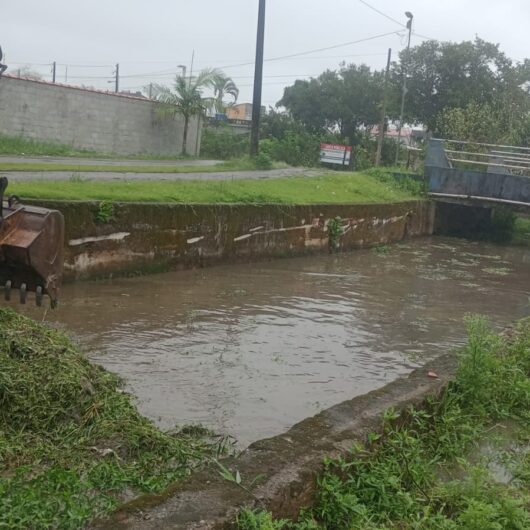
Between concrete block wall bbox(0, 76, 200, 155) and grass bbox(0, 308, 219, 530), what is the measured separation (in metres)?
15.6

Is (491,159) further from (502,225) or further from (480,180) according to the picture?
(480,180)

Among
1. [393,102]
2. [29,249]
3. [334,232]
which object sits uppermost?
[393,102]

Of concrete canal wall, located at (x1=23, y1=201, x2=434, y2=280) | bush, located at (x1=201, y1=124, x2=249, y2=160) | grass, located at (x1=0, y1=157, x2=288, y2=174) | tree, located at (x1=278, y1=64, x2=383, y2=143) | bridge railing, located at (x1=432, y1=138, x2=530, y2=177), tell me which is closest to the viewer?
concrete canal wall, located at (x1=23, y1=201, x2=434, y2=280)

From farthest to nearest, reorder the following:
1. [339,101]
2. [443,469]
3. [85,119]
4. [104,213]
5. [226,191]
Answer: [339,101] → [85,119] → [226,191] → [104,213] → [443,469]

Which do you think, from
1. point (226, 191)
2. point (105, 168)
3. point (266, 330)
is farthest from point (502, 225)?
point (266, 330)

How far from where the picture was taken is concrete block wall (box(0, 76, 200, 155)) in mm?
19250

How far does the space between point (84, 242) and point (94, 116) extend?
44.0ft

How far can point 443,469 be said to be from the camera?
4.42 m

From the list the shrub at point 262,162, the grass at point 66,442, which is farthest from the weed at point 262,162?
the grass at point 66,442

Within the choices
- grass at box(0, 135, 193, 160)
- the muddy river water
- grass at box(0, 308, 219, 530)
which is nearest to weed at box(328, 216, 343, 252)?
the muddy river water

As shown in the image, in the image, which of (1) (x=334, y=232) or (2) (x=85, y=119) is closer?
(1) (x=334, y=232)

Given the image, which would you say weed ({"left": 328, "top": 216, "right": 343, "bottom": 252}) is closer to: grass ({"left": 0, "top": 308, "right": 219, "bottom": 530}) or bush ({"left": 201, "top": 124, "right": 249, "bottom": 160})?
grass ({"left": 0, "top": 308, "right": 219, "bottom": 530})

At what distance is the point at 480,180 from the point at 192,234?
11.4 metres

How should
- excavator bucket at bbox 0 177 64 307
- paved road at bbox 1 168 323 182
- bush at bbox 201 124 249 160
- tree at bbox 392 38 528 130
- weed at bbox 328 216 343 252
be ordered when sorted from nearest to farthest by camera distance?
excavator bucket at bbox 0 177 64 307 → paved road at bbox 1 168 323 182 → weed at bbox 328 216 343 252 → bush at bbox 201 124 249 160 → tree at bbox 392 38 528 130
